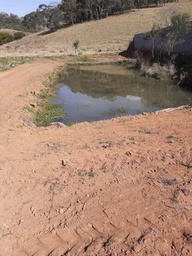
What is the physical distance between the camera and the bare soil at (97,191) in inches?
197

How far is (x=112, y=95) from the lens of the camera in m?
18.4

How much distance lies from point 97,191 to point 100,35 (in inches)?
1924

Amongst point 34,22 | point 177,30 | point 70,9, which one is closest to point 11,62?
point 177,30

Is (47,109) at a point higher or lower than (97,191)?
lower

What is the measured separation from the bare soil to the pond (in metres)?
4.23

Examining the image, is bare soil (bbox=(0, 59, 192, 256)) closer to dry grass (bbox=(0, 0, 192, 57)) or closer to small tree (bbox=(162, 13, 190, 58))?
small tree (bbox=(162, 13, 190, 58))

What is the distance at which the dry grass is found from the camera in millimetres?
47572

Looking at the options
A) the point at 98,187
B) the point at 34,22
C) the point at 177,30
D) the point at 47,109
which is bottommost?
the point at 47,109

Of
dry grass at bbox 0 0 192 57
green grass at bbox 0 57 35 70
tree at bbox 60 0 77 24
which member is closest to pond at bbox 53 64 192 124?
green grass at bbox 0 57 35 70

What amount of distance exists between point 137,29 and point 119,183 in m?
47.2

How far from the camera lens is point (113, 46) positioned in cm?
4391

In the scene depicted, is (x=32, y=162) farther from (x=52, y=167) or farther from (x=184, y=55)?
(x=184, y=55)

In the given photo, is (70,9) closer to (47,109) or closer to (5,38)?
(5,38)

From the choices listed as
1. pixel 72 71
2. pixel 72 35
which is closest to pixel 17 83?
pixel 72 71
